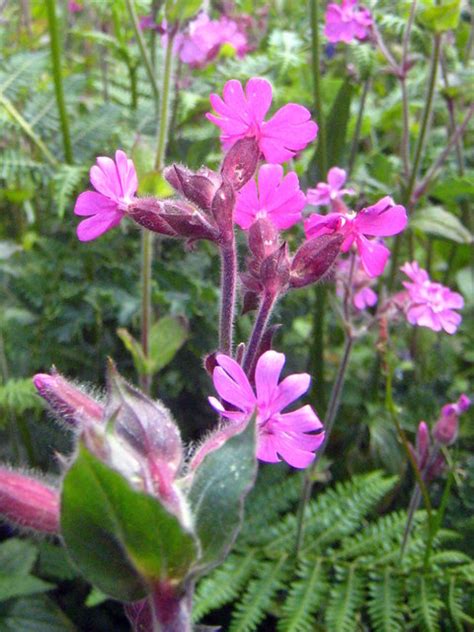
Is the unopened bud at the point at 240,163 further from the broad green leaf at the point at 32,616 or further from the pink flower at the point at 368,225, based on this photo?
the broad green leaf at the point at 32,616

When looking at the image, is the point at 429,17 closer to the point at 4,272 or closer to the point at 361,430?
the point at 361,430

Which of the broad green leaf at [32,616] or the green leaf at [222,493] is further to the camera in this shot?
the broad green leaf at [32,616]

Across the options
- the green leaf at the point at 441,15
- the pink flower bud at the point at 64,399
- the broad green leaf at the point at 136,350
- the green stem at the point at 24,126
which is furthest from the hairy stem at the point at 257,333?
the green stem at the point at 24,126

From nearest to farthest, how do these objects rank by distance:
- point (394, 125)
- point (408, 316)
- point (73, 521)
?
point (73, 521) < point (408, 316) < point (394, 125)

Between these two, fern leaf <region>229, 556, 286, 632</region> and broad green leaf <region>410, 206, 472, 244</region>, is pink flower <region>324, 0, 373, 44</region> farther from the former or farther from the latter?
fern leaf <region>229, 556, 286, 632</region>

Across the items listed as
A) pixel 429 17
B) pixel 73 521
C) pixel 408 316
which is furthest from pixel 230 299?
pixel 429 17

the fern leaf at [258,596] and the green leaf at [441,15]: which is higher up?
the green leaf at [441,15]
